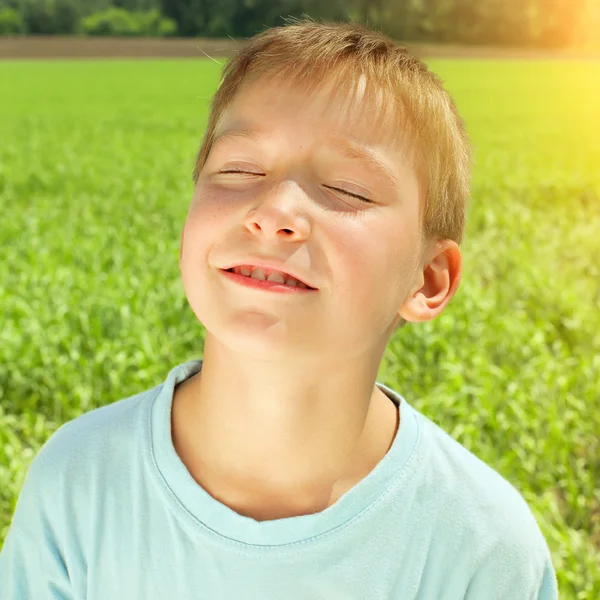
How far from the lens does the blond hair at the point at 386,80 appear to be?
5.15 feet

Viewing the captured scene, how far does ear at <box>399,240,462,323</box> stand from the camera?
1.69 m

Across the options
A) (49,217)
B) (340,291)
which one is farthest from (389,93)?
(49,217)

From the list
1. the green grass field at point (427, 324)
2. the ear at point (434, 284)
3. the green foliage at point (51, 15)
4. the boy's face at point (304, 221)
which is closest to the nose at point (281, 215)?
the boy's face at point (304, 221)

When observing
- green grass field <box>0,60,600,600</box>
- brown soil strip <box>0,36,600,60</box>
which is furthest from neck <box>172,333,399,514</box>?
brown soil strip <box>0,36,600,60</box>

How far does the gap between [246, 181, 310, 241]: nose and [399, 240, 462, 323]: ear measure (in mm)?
343

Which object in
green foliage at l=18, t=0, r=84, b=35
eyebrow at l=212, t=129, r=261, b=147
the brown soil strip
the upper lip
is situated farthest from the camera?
the brown soil strip

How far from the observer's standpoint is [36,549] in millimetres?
1649

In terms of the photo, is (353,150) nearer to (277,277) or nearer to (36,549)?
(277,277)

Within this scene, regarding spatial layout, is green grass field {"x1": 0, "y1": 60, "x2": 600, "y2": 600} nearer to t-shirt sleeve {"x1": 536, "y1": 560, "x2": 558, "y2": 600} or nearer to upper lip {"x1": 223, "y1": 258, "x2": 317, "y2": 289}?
upper lip {"x1": 223, "y1": 258, "x2": 317, "y2": 289}

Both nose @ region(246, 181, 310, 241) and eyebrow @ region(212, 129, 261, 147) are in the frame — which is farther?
eyebrow @ region(212, 129, 261, 147)

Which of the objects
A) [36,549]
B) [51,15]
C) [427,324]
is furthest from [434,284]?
[51,15]

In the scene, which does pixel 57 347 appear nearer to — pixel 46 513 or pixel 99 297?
pixel 99 297

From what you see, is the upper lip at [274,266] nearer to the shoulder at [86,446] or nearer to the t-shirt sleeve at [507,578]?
the shoulder at [86,446]

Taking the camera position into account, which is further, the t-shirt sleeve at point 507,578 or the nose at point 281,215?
the t-shirt sleeve at point 507,578
